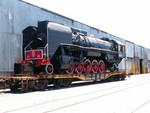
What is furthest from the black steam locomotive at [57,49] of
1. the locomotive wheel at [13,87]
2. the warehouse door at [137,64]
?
the warehouse door at [137,64]

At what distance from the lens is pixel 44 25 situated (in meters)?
16.7

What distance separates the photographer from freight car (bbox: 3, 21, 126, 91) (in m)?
15.5

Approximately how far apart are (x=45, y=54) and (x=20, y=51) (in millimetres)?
3139

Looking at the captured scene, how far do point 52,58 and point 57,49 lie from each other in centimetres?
67

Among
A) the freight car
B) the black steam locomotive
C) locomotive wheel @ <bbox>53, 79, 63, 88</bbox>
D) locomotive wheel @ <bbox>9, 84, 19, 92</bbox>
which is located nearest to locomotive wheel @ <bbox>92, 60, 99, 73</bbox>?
the black steam locomotive

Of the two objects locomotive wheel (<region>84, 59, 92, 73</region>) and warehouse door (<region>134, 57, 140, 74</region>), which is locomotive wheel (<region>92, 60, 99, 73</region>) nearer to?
locomotive wheel (<region>84, 59, 92, 73</region>)

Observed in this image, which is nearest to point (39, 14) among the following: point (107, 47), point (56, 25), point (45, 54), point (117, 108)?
point (56, 25)

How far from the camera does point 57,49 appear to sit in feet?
56.5

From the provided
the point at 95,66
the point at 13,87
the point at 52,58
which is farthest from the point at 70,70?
the point at 13,87

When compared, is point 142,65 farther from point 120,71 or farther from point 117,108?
point 117,108

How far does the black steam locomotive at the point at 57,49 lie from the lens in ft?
53.6

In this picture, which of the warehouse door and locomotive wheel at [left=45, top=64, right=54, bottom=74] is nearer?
locomotive wheel at [left=45, top=64, right=54, bottom=74]

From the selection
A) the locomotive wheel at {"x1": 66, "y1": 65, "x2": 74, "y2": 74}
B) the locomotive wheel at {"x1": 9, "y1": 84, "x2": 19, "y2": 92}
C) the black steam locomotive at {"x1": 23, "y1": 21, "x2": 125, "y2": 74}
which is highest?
the black steam locomotive at {"x1": 23, "y1": 21, "x2": 125, "y2": 74}

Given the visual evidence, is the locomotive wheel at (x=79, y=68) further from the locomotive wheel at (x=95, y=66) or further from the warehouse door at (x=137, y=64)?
the warehouse door at (x=137, y=64)
